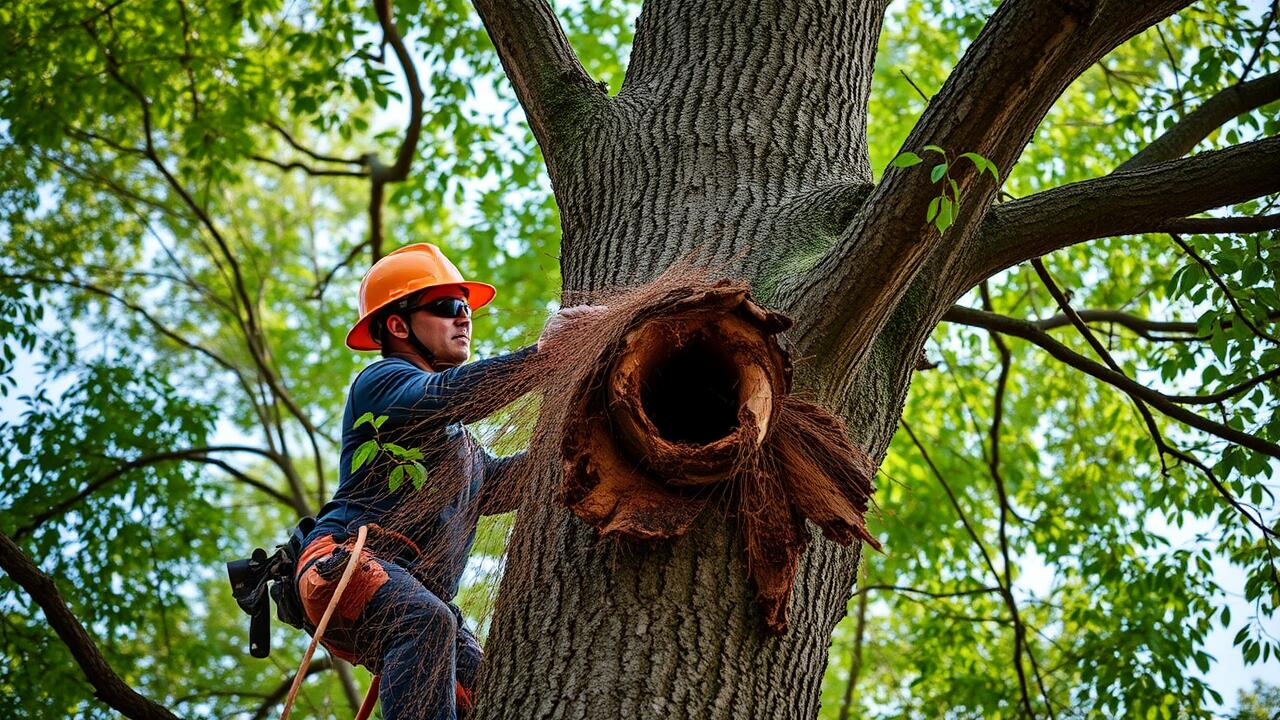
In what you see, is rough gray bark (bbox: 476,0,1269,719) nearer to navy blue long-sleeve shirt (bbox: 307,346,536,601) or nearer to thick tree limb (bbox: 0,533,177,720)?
navy blue long-sleeve shirt (bbox: 307,346,536,601)

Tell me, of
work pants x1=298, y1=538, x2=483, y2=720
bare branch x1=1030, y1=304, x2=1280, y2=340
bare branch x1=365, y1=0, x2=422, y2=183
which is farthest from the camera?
bare branch x1=365, y1=0, x2=422, y2=183

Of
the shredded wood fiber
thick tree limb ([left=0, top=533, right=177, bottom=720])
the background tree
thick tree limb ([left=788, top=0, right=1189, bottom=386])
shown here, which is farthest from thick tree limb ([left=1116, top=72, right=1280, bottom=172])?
thick tree limb ([left=0, top=533, right=177, bottom=720])

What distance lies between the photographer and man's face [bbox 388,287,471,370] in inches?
154

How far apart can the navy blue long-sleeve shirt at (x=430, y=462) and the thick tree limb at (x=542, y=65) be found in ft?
3.15

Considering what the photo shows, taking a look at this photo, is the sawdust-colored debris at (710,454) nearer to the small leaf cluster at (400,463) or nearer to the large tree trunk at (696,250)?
the large tree trunk at (696,250)

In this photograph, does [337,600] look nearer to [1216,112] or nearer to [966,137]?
[966,137]

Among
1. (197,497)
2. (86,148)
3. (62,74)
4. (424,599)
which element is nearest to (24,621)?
(197,497)

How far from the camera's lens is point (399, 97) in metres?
7.37

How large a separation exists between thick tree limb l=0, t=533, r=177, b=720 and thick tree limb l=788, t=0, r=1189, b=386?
2156mm

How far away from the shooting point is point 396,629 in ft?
10.1

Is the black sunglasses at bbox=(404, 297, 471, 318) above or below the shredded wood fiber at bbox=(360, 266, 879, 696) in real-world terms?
above

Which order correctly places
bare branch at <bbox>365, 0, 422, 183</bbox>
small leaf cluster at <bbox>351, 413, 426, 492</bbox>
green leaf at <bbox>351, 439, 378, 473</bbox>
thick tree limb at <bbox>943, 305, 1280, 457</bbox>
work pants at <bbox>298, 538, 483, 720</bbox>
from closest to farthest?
small leaf cluster at <bbox>351, 413, 426, 492</bbox>, green leaf at <bbox>351, 439, 378, 473</bbox>, work pants at <bbox>298, 538, 483, 720</bbox>, thick tree limb at <bbox>943, 305, 1280, 457</bbox>, bare branch at <bbox>365, 0, 422, 183</bbox>

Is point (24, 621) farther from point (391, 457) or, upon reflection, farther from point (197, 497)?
point (391, 457)

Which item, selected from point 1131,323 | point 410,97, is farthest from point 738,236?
point 410,97
